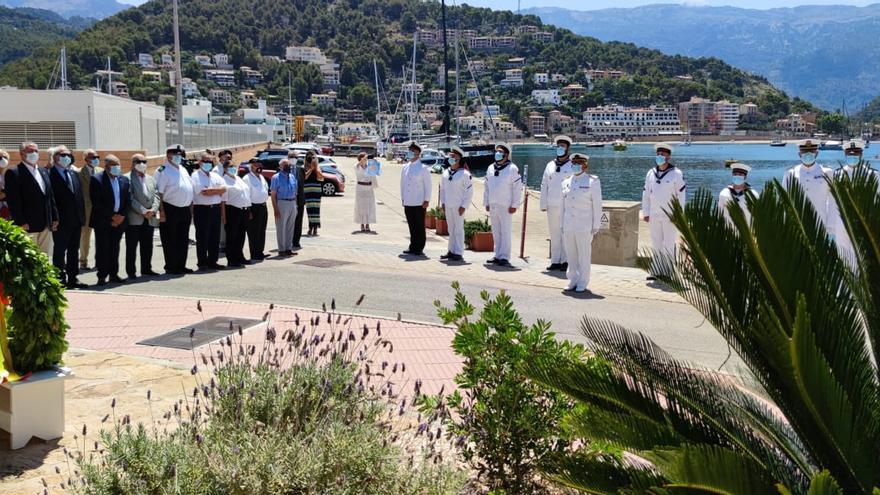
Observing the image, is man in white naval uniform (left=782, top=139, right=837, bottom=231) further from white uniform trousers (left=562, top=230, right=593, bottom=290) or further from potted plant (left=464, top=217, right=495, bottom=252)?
potted plant (left=464, top=217, right=495, bottom=252)

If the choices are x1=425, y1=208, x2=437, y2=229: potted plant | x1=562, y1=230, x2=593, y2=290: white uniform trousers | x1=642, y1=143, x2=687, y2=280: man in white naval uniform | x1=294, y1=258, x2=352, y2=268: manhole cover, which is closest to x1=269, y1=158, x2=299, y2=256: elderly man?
x1=294, y1=258, x2=352, y2=268: manhole cover

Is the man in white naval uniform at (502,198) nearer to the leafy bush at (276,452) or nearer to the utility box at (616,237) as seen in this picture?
the utility box at (616,237)

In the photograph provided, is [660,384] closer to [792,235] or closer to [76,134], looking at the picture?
[792,235]

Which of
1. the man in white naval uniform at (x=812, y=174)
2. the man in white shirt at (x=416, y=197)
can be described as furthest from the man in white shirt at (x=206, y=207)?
the man in white naval uniform at (x=812, y=174)

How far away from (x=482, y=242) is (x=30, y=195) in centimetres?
845

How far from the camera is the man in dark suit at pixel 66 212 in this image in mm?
10797

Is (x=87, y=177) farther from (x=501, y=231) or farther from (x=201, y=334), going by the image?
(x=501, y=231)

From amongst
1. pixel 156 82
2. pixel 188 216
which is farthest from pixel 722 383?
pixel 156 82

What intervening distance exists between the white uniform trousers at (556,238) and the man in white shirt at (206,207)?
541 cm

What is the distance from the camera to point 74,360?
714 centimetres

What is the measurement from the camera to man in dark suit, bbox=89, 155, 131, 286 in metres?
11.2

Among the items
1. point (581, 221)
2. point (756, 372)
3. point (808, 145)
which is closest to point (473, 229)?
point (581, 221)

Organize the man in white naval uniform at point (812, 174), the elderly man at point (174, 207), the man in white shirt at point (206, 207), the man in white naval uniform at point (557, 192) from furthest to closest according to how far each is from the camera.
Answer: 1. the man in white naval uniform at point (557, 192)
2. the man in white shirt at point (206, 207)
3. the elderly man at point (174, 207)
4. the man in white naval uniform at point (812, 174)

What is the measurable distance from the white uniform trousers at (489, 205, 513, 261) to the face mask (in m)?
4.73
